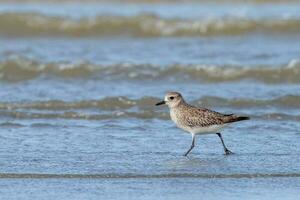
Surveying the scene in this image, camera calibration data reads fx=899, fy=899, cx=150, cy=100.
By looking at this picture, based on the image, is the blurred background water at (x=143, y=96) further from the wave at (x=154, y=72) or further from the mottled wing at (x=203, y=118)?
the mottled wing at (x=203, y=118)

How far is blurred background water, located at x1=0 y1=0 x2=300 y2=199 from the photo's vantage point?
26.1 ft

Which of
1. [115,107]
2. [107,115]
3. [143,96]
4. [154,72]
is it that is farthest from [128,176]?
[154,72]

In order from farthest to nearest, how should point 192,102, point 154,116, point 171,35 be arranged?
point 171,35, point 192,102, point 154,116

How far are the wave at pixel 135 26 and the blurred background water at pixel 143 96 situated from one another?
0.09ft

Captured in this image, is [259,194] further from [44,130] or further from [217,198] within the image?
[44,130]

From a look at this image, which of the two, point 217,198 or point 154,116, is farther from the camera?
point 154,116

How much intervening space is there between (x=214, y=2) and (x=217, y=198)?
14549 mm

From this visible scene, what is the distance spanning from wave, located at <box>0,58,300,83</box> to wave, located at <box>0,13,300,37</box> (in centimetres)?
392

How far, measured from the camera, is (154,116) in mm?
10906

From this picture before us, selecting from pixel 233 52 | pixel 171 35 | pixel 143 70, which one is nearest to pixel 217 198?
pixel 143 70

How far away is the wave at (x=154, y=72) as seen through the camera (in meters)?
13.2

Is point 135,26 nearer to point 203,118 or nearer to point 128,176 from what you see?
point 203,118

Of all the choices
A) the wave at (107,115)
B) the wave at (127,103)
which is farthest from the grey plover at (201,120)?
the wave at (127,103)

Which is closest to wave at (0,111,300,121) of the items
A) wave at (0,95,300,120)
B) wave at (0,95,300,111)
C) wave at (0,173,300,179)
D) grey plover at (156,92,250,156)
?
wave at (0,95,300,120)
